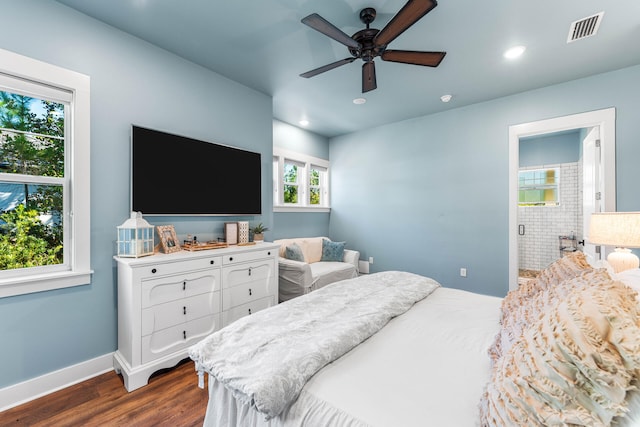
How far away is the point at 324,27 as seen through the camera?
5.81 ft

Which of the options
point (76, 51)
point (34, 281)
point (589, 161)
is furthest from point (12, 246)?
point (589, 161)

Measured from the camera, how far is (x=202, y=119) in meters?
2.85

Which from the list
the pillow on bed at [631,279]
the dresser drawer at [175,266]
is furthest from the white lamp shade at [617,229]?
the dresser drawer at [175,266]

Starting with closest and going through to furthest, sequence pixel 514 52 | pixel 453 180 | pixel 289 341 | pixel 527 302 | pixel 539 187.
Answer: pixel 289 341, pixel 527 302, pixel 514 52, pixel 453 180, pixel 539 187

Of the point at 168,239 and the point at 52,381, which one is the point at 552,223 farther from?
the point at 52,381

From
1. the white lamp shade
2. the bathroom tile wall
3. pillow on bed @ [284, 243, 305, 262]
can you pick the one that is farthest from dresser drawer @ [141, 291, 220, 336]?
the bathroom tile wall

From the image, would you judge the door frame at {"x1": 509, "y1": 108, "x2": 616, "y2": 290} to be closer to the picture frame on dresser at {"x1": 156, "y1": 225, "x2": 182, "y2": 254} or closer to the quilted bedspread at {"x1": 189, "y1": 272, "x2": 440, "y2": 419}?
the quilted bedspread at {"x1": 189, "y1": 272, "x2": 440, "y2": 419}

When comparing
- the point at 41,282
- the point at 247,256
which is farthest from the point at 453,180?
the point at 41,282

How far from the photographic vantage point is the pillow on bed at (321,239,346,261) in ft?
14.4

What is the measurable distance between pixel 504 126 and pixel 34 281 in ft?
16.0

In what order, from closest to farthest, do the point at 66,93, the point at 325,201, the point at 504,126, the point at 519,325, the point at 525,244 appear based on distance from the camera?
the point at 519,325
the point at 66,93
the point at 504,126
the point at 325,201
the point at 525,244

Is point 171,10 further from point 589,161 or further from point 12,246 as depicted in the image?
point 589,161

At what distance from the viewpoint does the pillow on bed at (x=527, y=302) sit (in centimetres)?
110

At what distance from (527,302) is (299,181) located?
386 cm
